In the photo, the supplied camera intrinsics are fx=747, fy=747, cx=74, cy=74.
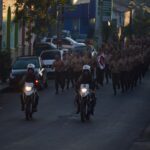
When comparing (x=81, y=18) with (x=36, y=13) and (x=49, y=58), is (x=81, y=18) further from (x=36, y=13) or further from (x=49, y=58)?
(x=49, y=58)

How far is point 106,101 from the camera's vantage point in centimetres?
2939

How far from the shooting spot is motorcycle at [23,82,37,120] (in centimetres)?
2264

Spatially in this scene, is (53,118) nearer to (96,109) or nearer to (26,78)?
(26,78)

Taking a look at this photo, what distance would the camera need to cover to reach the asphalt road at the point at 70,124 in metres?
17.8

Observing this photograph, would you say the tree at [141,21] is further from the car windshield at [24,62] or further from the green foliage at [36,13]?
the car windshield at [24,62]

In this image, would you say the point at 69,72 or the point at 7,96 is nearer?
the point at 7,96

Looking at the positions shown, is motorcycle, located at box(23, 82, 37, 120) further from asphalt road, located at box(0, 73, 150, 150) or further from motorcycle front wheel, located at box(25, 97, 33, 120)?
asphalt road, located at box(0, 73, 150, 150)

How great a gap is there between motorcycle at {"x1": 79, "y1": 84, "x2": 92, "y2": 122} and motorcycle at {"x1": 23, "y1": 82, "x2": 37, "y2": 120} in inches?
59.2

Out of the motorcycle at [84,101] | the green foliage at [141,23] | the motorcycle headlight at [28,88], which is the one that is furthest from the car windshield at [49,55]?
the green foliage at [141,23]

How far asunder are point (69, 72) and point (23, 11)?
11.6 meters

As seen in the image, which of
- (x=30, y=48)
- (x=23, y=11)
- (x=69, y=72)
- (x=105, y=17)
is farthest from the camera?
(x=105, y=17)

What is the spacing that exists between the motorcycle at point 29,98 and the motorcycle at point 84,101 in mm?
1503

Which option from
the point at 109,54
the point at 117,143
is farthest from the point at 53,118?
the point at 109,54

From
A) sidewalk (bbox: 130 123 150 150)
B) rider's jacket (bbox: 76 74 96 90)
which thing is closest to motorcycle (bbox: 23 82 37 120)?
rider's jacket (bbox: 76 74 96 90)
